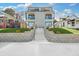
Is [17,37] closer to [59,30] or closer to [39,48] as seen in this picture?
[39,48]

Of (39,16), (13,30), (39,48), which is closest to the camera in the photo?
(39,48)

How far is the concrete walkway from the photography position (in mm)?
2846

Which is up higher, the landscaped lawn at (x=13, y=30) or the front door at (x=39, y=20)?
the front door at (x=39, y=20)

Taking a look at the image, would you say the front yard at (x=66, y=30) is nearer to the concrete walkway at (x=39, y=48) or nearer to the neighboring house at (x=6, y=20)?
the concrete walkway at (x=39, y=48)

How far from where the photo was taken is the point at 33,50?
9.87ft

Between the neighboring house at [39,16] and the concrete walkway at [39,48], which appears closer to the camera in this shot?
the concrete walkway at [39,48]

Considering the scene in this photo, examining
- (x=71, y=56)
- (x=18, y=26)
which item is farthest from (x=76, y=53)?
(x=18, y=26)

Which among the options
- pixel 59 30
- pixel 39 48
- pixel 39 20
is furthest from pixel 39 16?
pixel 39 48

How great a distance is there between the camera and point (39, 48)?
3104 mm

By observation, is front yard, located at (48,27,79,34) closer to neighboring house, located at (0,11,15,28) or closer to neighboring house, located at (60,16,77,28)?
neighboring house, located at (60,16,77,28)

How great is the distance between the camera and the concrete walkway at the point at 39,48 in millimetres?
2846

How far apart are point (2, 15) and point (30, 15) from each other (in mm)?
429

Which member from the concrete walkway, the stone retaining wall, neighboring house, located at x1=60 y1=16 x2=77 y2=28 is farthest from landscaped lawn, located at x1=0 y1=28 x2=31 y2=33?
neighboring house, located at x1=60 y1=16 x2=77 y2=28

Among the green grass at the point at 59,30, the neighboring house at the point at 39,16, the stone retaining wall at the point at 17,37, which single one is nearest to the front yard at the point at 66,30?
the green grass at the point at 59,30
